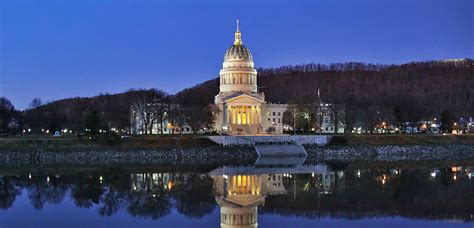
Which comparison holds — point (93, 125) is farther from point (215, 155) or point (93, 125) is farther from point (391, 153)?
point (391, 153)

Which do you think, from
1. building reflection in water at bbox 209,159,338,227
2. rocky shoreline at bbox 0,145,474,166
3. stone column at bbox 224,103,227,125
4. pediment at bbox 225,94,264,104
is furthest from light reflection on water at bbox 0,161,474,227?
stone column at bbox 224,103,227,125

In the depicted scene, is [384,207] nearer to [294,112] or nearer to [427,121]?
[294,112]

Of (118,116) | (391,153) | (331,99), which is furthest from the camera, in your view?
→ (331,99)

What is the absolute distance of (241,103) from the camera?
337ft

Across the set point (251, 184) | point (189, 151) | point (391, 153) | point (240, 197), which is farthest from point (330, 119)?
point (240, 197)

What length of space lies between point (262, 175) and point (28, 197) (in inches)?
693

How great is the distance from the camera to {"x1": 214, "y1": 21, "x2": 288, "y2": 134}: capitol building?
102 meters

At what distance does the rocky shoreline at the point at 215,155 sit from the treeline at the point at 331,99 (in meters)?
7.14

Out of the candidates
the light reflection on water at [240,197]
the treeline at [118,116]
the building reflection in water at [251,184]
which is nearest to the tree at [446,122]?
the treeline at [118,116]

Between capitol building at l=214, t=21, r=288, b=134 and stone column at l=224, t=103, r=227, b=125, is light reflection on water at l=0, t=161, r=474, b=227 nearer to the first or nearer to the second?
capitol building at l=214, t=21, r=288, b=134

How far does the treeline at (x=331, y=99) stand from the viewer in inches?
3755

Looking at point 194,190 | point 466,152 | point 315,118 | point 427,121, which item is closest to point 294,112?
point 315,118

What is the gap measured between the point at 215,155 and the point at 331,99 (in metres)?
49.4

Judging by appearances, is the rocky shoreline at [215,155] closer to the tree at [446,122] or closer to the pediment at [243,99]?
the tree at [446,122]
